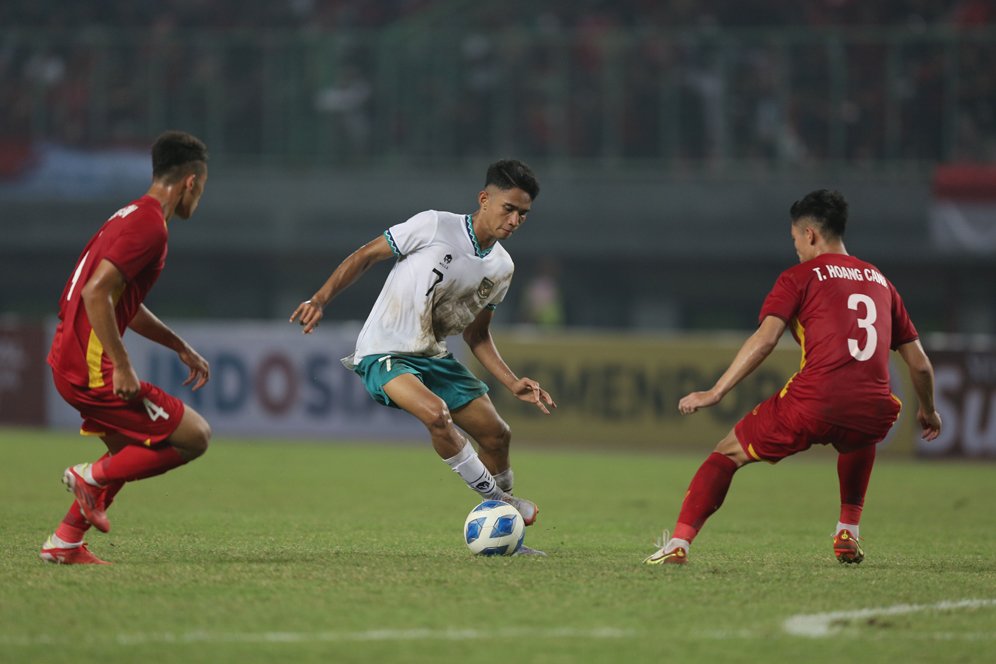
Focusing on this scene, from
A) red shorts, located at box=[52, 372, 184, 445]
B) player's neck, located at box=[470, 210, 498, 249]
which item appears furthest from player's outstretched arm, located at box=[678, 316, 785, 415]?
red shorts, located at box=[52, 372, 184, 445]

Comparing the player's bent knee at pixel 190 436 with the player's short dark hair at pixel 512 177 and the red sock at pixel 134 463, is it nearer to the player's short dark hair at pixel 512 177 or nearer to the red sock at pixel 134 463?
the red sock at pixel 134 463

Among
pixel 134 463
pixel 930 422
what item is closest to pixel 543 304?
pixel 930 422

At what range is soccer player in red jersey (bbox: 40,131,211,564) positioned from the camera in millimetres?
5898

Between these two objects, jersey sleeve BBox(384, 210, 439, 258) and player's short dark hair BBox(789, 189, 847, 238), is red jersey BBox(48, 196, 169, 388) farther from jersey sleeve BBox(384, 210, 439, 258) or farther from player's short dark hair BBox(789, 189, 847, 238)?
player's short dark hair BBox(789, 189, 847, 238)

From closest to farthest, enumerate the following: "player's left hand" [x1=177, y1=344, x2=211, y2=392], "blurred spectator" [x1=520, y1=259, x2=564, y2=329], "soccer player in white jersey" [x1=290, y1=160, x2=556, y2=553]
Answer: "player's left hand" [x1=177, y1=344, x2=211, y2=392] < "soccer player in white jersey" [x1=290, y1=160, x2=556, y2=553] < "blurred spectator" [x1=520, y1=259, x2=564, y2=329]

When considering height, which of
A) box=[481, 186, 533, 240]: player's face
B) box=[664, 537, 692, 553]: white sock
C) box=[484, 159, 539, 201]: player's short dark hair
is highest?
box=[484, 159, 539, 201]: player's short dark hair

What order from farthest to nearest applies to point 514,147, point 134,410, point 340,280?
point 514,147
point 340,280
point 134,410

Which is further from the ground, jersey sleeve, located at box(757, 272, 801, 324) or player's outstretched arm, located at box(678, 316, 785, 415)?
jersey sleeve, located at box(757, 272, 801, 324)

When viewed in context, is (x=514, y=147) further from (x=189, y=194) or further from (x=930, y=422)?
(x=189, y=194)

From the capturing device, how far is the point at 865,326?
6.61 meters

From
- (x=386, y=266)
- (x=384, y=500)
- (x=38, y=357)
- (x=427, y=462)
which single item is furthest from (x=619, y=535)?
(x=386, y=266)

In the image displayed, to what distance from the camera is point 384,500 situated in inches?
417

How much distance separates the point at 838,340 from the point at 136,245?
10.5 ft

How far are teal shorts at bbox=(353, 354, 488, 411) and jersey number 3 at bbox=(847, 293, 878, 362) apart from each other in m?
1.91
